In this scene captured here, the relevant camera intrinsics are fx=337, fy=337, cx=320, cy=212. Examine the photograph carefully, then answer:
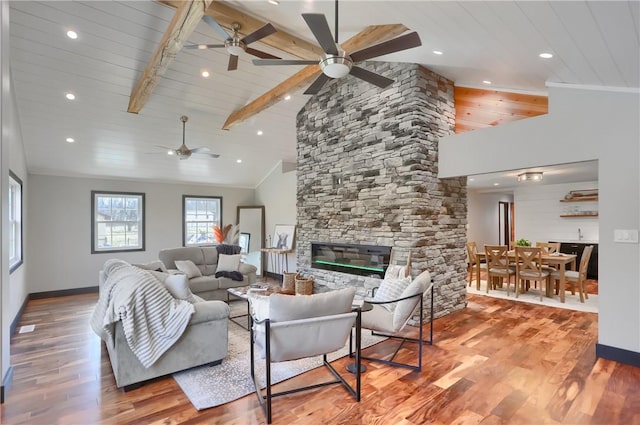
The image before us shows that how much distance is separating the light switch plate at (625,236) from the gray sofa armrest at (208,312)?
392 cm

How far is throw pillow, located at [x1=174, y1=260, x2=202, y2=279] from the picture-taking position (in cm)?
563

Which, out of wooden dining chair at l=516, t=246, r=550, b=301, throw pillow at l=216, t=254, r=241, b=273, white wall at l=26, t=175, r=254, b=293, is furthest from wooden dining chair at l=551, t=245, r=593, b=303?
white wall at l=26, t=175, r=254, b=293

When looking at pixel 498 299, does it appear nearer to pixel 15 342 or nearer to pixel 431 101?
pixel 431 101

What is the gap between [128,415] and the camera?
2.49 m

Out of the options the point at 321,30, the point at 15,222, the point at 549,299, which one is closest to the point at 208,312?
the point at 321,30

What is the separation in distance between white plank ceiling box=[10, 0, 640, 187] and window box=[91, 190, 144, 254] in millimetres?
555

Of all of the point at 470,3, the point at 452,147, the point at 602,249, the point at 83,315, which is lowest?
the point at 83,315

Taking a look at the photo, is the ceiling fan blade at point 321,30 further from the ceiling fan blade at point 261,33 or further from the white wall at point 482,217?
the white wall at point 482,217

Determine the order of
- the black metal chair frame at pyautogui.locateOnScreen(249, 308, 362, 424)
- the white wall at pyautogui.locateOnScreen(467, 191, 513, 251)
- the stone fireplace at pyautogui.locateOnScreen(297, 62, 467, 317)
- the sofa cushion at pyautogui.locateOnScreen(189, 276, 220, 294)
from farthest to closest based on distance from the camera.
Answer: the white wall at pyautogui.locateOnScreen(467, 191, 513, 251) < the sofa cushion at pyautogui.locateOnScreen(189, 276, 220, 294) < the stone fireplace at pyautogui.locateOnScreen(297, 62, 467, 317) < the black metal chair frame at pyautogui.locateOnScreen(249, 308, 362, 424)

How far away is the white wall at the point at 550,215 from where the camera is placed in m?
7.98

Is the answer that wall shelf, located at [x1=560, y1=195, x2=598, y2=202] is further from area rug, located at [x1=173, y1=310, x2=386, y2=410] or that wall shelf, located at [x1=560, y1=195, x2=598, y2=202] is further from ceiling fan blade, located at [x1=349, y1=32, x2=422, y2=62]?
ceiling fan blade, located at [x1=349, y1=32, x2=422, y2=62]

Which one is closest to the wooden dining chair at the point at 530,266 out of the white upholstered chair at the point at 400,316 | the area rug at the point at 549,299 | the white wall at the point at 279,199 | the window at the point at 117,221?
the area rug at the point at 549,299

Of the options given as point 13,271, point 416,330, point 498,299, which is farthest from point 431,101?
point 13,271

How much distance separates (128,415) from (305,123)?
528cm
